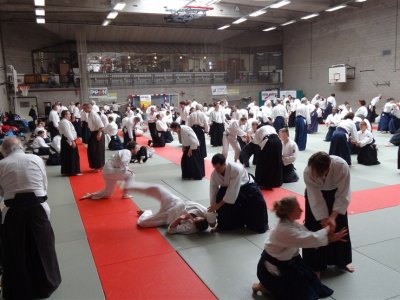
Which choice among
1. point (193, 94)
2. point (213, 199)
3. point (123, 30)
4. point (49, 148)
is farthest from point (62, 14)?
point (213, 199)

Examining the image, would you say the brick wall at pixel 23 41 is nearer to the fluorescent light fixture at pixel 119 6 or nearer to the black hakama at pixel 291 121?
the fluorescent light fixture at pixel 119 6

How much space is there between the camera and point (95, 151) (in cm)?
941

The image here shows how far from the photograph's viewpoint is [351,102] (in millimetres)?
21469

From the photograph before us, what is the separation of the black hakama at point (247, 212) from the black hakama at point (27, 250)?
2.33 metres

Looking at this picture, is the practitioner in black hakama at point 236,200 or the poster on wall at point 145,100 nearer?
the practitioner in black hakama at point 236,200

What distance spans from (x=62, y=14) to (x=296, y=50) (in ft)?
50.7

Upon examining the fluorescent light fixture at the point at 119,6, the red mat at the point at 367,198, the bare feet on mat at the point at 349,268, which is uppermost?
the fluorescent light fixture at the point at 119,6

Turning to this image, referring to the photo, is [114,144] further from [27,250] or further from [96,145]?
[27,250]

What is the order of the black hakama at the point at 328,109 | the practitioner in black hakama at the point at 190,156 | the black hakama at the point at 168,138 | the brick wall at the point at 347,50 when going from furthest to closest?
the black hakama at the point at 328,109
the brick wall at the point at 347,50
the black hakama at the point at 168,138
the practitioner in black hakama at the point at 190,156

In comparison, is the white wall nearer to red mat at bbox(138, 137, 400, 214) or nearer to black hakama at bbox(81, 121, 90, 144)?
black hakama at bbox(81, 121, 90, 144)

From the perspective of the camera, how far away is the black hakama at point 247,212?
501 cm

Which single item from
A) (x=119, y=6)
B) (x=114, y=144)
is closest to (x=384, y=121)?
(x=114, y=144)

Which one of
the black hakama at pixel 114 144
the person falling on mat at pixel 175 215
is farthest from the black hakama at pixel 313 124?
the person falling on mat at pixel 175 215

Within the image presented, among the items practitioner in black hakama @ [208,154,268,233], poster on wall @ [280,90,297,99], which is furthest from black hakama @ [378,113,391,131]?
practitioner in black hakama @ [208,154,268,233]
